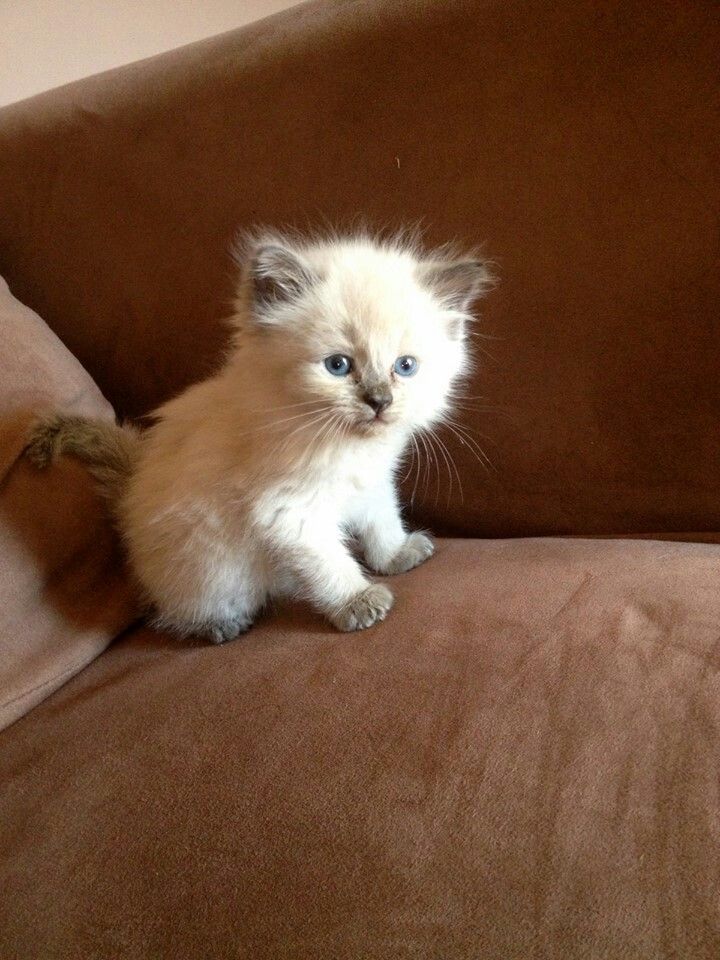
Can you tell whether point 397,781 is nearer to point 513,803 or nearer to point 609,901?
point 513,803

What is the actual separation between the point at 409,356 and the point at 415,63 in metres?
0.53

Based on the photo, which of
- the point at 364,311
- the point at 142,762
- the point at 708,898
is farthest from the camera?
the point at 364,311

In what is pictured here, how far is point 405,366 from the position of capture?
3.28ft

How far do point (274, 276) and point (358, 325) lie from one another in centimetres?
14

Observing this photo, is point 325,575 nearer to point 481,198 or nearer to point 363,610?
point 363,610

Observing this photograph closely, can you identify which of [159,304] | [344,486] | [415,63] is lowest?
[344,486]

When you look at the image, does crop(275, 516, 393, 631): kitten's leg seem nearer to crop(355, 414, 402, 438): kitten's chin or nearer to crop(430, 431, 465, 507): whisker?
crop(355, 414, 402, 438): kitten's chin

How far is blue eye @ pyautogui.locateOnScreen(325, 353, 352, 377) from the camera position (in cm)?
96

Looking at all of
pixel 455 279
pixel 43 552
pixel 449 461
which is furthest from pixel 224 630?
pixel 455 279

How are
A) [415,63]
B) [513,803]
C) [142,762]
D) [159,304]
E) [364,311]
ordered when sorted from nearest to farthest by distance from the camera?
[513,803]
[142,762]
[364,311]
[415,63]
[159,304]

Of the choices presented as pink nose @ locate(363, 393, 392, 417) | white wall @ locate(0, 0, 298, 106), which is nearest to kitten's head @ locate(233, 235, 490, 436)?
pink nose @ locate(363, 393, 392, 417)

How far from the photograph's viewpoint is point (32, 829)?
2.37 feet

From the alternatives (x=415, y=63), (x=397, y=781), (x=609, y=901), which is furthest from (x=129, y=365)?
(x=609, y=901)

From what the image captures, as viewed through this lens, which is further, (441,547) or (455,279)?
(441,547)
